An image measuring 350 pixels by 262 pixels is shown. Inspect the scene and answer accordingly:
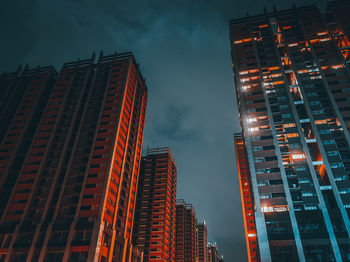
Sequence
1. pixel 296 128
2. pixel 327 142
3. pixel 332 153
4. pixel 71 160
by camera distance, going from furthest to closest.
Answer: pixel 296 128 → pixel 71 160 → pixel 327 142 → pixel 332 153

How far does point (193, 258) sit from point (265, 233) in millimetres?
111243

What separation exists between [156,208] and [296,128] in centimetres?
7246

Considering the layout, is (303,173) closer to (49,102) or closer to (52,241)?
(52,241)

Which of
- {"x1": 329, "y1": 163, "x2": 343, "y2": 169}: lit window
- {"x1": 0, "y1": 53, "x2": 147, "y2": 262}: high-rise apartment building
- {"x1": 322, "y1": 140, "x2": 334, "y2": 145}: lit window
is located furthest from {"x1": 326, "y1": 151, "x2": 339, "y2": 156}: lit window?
{"x1": 0, "y1": 53, "x2": 147, "y2": 262}: high-rise apartment building

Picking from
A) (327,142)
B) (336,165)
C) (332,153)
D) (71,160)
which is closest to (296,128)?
(327,142)

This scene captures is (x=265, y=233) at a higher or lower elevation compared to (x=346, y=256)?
higher

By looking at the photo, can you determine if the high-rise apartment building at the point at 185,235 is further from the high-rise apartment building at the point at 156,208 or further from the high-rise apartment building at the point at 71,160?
the high-rise apartment building at the point at 71,160

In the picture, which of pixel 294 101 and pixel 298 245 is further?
pixel 294 101

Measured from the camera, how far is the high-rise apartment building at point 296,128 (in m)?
61.7

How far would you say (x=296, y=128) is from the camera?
7925 centimetres

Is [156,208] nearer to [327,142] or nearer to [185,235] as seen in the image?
[185,235]

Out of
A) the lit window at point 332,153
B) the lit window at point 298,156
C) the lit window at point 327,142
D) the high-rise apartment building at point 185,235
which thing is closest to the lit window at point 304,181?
the lit window at point 298,156

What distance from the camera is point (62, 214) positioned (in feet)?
223

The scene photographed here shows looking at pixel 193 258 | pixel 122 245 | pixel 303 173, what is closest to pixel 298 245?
pixel 303 173
